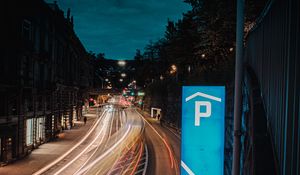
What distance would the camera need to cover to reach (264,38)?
9.09 meters

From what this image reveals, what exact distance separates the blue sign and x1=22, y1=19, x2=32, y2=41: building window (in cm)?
2401

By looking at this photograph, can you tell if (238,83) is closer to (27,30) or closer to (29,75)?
(29,75)

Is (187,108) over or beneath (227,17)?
beneath

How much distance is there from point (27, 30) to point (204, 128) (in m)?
25.5

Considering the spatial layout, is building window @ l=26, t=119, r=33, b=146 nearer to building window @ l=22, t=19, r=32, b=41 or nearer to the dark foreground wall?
building window @ l=22, t=19, r=32, b=41

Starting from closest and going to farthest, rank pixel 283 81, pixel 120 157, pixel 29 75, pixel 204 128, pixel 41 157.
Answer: pixel 283 81 < pixel 204 128 < pixel 41 157 < pixel 29 75 < pixel 120 157

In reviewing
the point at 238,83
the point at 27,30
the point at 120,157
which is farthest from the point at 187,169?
the point at 27,30

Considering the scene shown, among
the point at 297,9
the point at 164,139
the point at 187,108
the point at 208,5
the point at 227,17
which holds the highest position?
the point at 208,5

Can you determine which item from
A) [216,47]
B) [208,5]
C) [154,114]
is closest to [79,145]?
[216,47]

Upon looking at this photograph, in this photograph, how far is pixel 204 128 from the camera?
22.3ft

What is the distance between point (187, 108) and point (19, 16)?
76.3 feet

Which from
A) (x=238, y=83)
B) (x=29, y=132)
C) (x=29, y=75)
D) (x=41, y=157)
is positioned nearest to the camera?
(x=238, y=83)

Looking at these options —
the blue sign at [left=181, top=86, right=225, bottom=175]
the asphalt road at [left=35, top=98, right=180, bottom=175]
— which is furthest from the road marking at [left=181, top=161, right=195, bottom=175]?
the asphalt road at [left=35, top=98, right=180, bottom=175]

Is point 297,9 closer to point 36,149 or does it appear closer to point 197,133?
point 197,133
